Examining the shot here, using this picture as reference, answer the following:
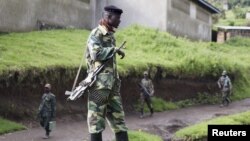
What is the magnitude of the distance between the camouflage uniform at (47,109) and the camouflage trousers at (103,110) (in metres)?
6.33

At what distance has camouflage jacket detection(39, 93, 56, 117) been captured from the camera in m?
14.0

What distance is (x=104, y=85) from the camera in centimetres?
773

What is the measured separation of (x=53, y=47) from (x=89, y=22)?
10063mm

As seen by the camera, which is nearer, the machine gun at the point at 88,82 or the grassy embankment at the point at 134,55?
the machine gun at the point at 88,82

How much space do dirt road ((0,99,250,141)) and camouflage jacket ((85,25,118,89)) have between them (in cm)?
578

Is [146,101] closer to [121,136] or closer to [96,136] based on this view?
[121,136]

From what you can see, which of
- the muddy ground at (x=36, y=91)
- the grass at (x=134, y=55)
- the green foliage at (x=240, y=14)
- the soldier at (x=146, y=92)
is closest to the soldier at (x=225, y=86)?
the grass at (x=134, y=55)

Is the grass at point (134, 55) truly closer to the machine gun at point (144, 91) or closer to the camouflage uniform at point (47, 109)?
the machine gun at point (144, 91)

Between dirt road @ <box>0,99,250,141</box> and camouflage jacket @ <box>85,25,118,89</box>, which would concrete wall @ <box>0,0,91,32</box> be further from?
camouflage jacket @ <box>85,25,118,89</box>

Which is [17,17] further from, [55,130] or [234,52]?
[234,52]

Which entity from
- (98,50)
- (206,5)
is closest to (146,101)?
(98,50)

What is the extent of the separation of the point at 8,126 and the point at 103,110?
23.3 ft

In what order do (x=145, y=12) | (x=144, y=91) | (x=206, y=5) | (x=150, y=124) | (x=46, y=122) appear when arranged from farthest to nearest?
(x=206, y=5)
(x=145, y=12)
(x=144, y=91)
(x=150, y=124)
(x=46, y=122)

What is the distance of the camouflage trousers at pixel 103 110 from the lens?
7.69 metres
